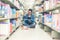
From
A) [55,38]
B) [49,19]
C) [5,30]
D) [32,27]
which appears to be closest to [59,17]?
[55,38]

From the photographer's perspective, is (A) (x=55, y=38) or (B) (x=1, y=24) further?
(A) (x=55, y=38)

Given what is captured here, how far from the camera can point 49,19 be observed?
450cm

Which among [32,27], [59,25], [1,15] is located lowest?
[32,27]

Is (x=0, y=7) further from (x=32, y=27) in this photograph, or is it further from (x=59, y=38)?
(x=32, y=27)

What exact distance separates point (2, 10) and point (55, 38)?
1407mm

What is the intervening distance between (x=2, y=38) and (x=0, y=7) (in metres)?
0.59

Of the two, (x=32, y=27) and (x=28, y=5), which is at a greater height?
(x=28, y=5)

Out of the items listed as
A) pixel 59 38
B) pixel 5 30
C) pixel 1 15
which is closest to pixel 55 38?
pixel 59 38

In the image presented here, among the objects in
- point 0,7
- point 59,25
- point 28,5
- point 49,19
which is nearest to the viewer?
point 0,7

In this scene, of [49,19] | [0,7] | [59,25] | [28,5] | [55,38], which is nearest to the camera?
[0,7]

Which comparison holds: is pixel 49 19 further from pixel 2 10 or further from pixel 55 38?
pixel 2 10

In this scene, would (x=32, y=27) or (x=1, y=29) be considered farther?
(x=32, y=27)

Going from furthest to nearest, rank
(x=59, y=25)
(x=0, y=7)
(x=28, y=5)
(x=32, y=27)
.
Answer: (x=28, y=5)
(x=32, y=27)
(x=59, y=25)
(x=0, y=7)

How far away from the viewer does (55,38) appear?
3299mm
